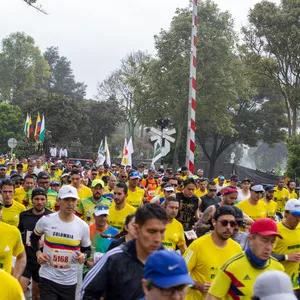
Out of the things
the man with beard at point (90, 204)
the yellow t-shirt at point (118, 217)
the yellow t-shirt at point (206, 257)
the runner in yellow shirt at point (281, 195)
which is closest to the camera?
the yellow t-shirt at point (206, 257)

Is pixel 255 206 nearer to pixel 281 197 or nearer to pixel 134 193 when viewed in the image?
pixel 134 193

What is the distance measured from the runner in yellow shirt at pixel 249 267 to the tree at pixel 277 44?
97.3 feet

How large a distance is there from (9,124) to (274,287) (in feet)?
188

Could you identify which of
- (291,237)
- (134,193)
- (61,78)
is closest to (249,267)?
(291,237)

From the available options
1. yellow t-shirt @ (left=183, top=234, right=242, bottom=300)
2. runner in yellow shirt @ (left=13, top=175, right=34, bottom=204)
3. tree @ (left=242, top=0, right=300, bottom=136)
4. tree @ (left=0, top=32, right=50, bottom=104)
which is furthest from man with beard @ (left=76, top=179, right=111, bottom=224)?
tree @ (left=0, top=32, right=50, bottom=104)

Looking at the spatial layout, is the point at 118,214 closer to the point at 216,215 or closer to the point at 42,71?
the point at 216,215

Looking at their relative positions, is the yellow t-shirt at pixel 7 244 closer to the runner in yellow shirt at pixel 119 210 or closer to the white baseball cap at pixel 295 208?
the runner in yellow shirt at pixel 119 210

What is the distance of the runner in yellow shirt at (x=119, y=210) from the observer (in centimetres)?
825

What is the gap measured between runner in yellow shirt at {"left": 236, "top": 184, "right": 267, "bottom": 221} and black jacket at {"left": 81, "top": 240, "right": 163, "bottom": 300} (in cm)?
640

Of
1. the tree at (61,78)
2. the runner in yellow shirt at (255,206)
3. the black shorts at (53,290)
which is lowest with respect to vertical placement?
the black shorts at (53,290)

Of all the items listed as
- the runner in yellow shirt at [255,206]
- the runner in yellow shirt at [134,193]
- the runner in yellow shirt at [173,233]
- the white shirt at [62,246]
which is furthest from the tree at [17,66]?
the white shirt at [62,246]

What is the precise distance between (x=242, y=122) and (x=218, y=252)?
156 feet

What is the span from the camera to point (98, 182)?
A: 30.9ft

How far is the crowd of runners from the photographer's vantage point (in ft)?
9.24
